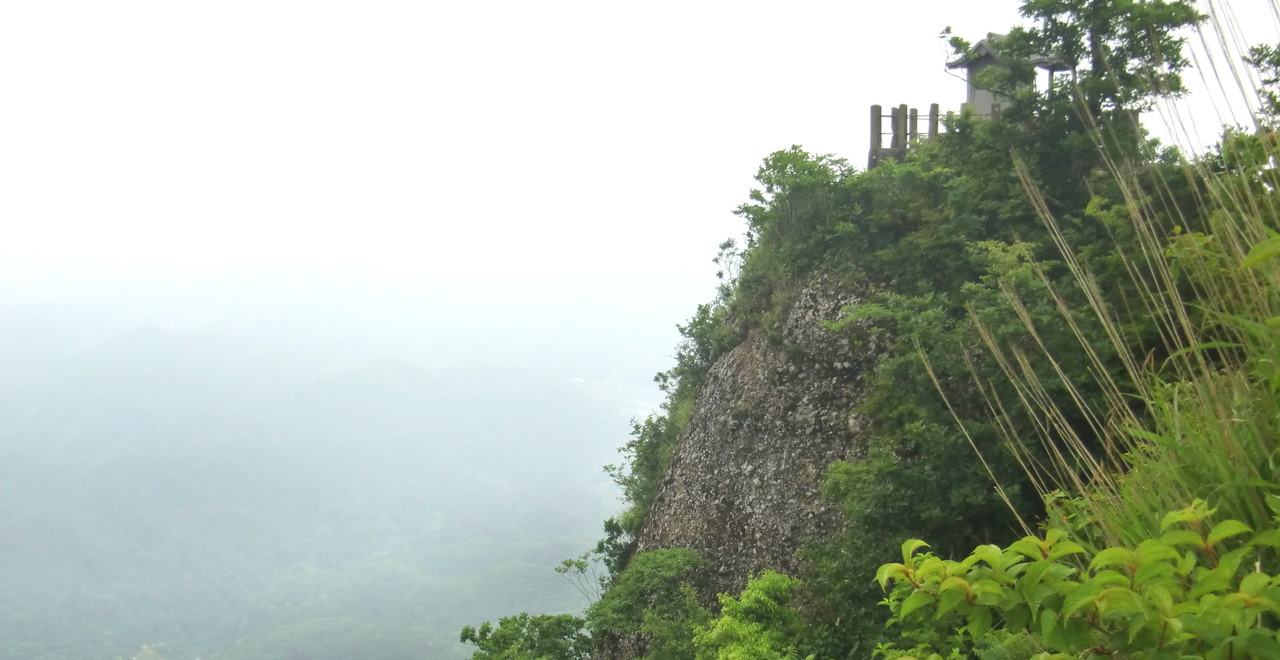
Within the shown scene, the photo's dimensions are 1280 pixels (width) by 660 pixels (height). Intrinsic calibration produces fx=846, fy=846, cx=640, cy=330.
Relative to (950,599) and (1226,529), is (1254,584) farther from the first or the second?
(950,599)

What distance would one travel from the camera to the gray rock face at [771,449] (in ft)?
36.9

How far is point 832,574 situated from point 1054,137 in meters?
5.71

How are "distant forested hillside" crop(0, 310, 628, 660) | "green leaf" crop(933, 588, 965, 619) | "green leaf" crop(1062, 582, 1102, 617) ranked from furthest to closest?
"distant forested hillside" crop(0, 310, 628, 660) → "green leaf" crop(933, 588, 965, 619) → "green leaf" crop(1062, 582, 1102, 617)

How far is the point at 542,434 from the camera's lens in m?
161

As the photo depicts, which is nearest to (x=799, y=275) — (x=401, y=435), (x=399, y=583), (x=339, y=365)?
(x=399, y=583)

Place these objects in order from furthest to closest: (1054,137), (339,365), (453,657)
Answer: (339,365)
(453,657)
(1054,137)

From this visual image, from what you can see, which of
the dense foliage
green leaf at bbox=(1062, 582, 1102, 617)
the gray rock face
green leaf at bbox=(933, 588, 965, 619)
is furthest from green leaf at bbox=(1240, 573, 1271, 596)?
the gray rock face

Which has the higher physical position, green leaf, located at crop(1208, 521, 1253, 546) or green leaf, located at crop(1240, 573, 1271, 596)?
green leaf, located at crop(1208, 521, 1253, 546)

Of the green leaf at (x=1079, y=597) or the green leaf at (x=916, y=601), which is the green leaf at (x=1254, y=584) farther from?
the green leaf at (x=916, y=601)

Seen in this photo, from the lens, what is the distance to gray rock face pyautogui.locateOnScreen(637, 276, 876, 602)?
11.2 meters

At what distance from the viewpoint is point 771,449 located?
1220 cm

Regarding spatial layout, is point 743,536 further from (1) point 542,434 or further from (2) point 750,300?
(1) point 542,434

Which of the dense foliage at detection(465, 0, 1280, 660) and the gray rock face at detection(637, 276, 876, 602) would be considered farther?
the gray rock face at detection(637, 276, 876, 602)

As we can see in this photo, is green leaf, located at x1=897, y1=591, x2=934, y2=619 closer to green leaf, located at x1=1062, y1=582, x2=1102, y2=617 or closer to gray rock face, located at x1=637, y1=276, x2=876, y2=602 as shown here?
green leaf, located at x1=1062, y1=582, x2=1102, y2=617
